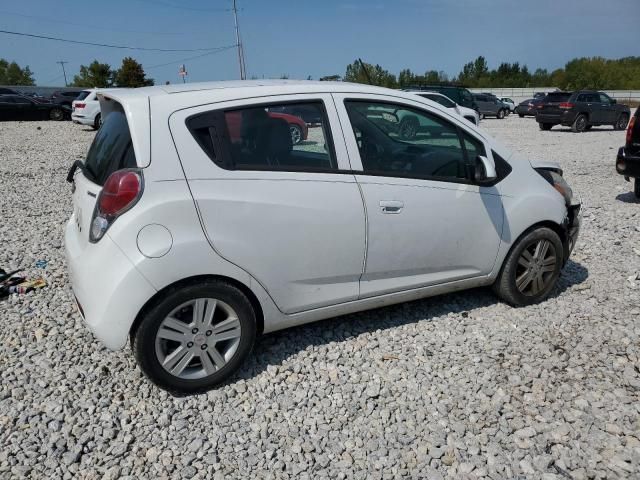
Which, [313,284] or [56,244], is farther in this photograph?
[56,244]

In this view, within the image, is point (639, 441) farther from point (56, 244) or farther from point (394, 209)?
point (56, 244)

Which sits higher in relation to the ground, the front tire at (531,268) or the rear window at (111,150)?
the rear window at (111,150)

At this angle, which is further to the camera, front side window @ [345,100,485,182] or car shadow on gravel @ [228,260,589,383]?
car shadow on gravel @ [228,260,589,383]

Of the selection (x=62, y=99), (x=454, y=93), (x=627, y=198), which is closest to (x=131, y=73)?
(x=62, y=99)

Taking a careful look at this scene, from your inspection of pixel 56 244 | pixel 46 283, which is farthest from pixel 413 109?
pixel 56 244

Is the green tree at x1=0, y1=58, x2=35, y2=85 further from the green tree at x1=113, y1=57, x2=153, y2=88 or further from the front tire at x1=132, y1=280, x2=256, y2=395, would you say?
the front tire at x1=132, y1=280, x2=256, y2=395

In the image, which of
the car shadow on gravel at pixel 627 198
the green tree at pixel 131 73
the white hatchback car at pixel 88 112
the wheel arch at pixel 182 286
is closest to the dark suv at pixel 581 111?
the car shadow on gravel at pixel 627 198

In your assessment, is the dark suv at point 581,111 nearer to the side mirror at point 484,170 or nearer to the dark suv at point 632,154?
the dark suv at point 632,154

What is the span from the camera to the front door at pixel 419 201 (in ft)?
10.9

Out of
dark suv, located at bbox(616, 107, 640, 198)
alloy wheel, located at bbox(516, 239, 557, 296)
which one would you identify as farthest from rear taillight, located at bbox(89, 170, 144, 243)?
dark suv, located at bbox(616, 107, 640, 198)

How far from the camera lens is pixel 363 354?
3.50m

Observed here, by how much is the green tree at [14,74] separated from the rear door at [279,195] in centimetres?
10416

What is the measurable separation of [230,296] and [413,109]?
6.08 ft

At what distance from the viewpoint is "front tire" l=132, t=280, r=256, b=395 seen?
2.81m
